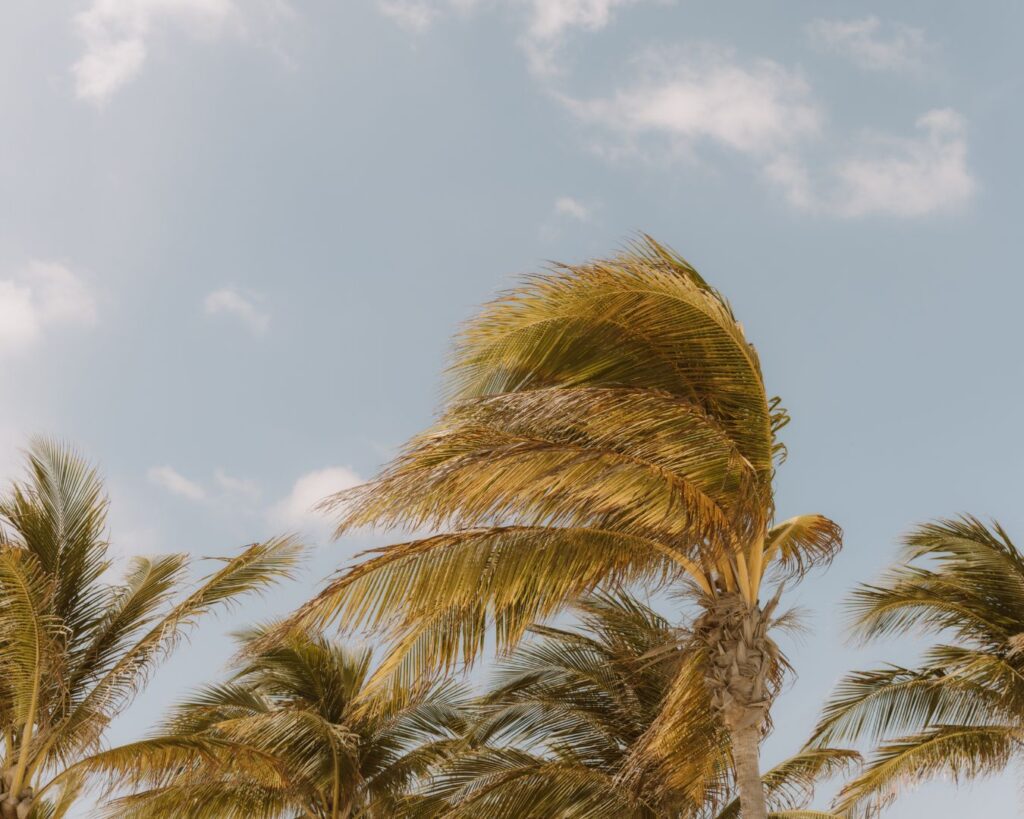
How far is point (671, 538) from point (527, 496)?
1335 mm

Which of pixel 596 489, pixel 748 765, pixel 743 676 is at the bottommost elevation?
pixel 748 765

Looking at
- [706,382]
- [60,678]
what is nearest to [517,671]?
[60,678]

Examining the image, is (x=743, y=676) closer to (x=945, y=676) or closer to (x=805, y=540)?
(x=805, y=540)

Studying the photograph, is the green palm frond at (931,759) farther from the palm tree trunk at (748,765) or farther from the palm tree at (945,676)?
the palm tree trunk at (748,765)

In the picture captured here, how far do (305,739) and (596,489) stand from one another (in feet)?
28.6

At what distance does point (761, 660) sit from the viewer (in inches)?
332

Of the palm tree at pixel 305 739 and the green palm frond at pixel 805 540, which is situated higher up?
the green palm frond at pixel 805 540

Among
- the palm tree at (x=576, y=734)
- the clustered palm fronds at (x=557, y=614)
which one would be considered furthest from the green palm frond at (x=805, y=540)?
the palm tree at (x=576, y=734)

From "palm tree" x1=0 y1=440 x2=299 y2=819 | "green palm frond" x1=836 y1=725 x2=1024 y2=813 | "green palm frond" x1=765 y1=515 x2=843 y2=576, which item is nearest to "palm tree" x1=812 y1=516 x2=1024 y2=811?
"green palm frond" x1=836 y1=725 x2=1024 y2=813

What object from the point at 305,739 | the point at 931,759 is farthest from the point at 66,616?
the point at 931,759

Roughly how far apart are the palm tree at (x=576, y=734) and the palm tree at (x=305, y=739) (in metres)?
1.26

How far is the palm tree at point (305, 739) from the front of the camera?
12891mm

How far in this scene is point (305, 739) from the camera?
14922mm

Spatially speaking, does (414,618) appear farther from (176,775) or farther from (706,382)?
(176,775)
